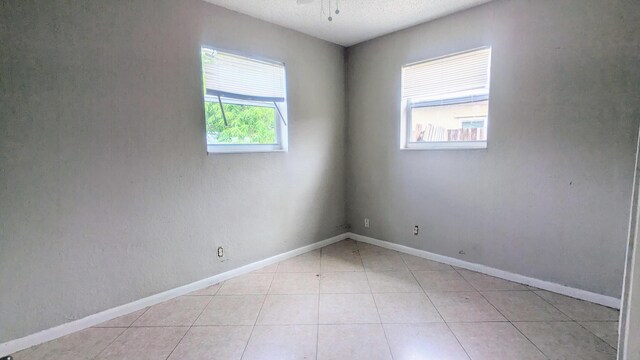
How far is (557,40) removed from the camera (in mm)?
2256

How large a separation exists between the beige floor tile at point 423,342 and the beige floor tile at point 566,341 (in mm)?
525

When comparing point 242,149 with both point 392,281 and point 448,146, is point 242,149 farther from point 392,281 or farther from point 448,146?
point 448,146

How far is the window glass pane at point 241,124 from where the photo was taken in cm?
267

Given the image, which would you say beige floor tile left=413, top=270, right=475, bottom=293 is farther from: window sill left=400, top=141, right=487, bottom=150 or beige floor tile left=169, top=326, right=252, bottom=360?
beige floor tile left=169, top=326, right=252, bottom=360

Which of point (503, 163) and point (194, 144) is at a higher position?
point (194, 144)

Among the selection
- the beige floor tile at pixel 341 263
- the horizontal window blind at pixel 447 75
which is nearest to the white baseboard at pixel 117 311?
the beige floor tile at pixel 341 263

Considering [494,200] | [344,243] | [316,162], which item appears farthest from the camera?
[344,243]

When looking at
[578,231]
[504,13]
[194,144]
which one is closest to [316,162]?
[194,144]

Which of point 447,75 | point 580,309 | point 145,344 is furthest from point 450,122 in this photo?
point 145,344

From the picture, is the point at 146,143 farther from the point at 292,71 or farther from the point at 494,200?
the point at 494,200

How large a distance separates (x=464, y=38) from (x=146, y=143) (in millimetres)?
3045

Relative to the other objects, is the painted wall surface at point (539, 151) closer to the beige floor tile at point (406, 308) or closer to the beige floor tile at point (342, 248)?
the beige floor tile at point (342, 248)

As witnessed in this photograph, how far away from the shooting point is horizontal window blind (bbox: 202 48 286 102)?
260cm

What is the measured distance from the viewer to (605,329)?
189 cm
